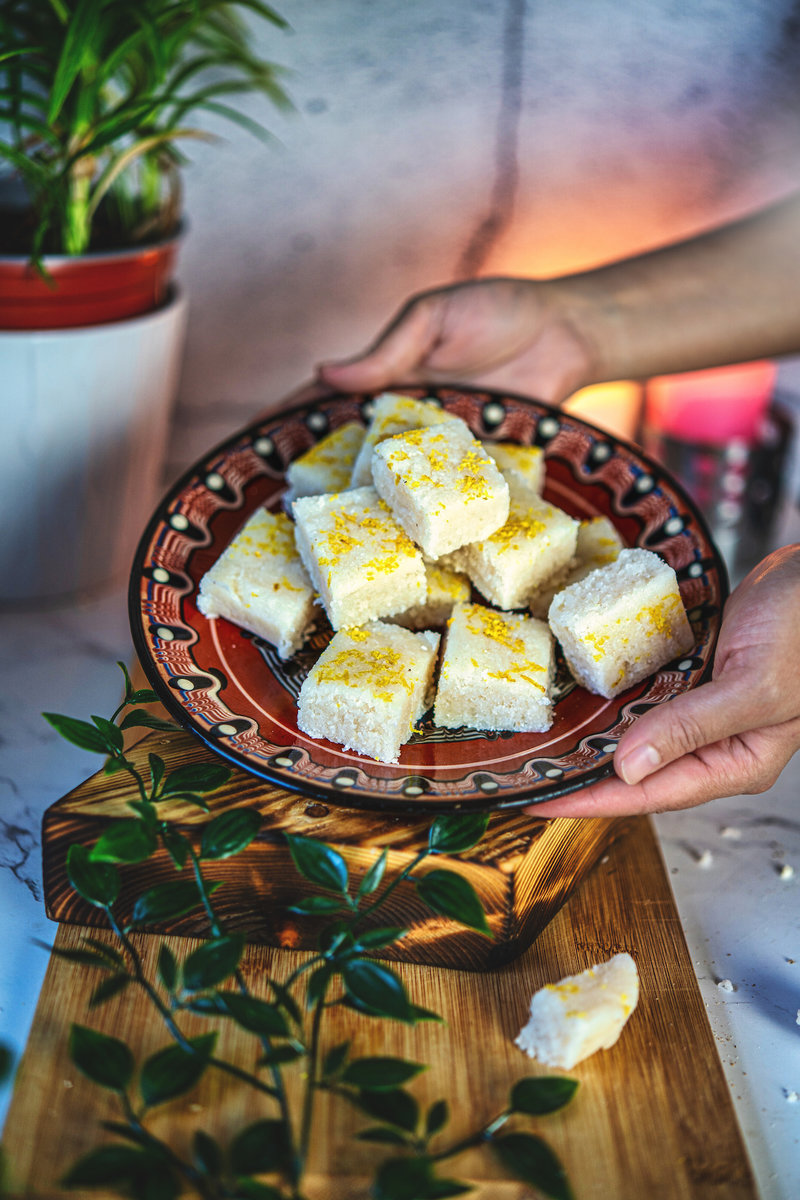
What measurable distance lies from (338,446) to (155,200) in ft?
1.63

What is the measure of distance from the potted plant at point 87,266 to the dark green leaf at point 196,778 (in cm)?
66

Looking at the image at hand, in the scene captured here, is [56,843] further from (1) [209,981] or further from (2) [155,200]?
(2) [155,200]

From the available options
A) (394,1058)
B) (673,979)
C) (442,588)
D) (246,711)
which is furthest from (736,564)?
(394,1058)

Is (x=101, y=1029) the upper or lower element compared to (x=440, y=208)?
lower

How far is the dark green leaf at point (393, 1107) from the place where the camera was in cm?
80

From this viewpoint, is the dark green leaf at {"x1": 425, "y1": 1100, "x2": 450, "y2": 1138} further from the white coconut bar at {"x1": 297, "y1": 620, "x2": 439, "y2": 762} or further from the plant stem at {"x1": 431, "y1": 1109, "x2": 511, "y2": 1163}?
the white coconut bar at {"x1": 297, "y1": 620, "x2": 439, "y2": 762}

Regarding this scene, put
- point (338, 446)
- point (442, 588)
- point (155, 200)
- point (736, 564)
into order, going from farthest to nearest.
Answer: point (736, 564), point (155, 200), point (338, 446), point (442, 588)

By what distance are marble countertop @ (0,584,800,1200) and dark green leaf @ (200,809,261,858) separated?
25cm

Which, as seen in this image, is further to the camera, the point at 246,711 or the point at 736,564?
the point at 736,564

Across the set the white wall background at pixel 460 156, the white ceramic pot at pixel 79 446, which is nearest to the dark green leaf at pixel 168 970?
the white ceramic pot at pixel 79 446

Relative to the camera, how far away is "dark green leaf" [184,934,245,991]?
84 centimetres

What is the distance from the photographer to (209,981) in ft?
2.77

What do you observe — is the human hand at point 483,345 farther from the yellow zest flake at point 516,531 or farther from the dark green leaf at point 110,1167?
the dark green leaf at point 110,1167

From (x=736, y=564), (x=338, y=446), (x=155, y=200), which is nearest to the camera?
(x=338, y=446)
